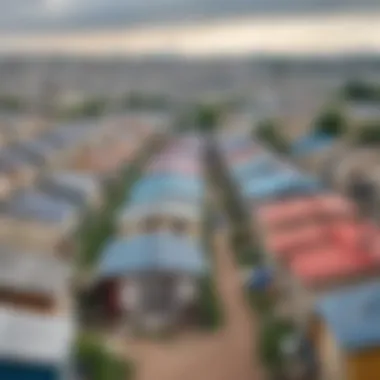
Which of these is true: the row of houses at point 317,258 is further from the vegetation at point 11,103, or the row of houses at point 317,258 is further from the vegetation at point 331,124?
the vegetation at point 11,103

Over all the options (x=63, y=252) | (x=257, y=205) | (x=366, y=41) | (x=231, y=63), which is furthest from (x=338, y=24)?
(x=63, y=252)

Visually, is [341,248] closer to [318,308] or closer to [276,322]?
[276,322]

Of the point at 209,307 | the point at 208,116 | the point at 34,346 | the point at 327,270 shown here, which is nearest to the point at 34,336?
the point at 34,346

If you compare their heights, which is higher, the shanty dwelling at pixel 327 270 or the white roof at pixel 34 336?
the shanty dwelling at pixel 327 270

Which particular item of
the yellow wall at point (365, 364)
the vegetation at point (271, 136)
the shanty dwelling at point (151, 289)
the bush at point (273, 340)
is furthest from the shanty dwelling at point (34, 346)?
the vegetation at point (271, 136)

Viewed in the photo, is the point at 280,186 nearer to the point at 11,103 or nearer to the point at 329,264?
the point at 329,264

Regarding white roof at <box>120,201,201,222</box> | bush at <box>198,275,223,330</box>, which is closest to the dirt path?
bush at <box>198,275,223,330</box>
